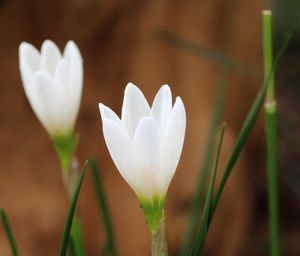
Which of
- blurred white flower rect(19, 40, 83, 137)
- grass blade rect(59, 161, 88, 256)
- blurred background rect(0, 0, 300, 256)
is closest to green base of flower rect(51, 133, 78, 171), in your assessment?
blurred white flower rect(19, 40, 83, 137)

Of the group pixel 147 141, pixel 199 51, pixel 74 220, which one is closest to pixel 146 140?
pixel 147 141

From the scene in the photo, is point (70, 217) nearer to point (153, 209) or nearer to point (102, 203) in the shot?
point (153, 209)

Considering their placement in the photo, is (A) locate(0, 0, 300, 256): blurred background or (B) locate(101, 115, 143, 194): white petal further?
(A) locate(0, 0, 300, 256): blurred background

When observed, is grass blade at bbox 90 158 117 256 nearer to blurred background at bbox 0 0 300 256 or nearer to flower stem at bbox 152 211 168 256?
flower stem at bbox 152 211 168 256

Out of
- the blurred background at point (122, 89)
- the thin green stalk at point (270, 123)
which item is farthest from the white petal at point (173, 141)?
the blurred background at point (122, 89)

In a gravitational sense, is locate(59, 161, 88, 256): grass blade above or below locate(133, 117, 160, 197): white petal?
below

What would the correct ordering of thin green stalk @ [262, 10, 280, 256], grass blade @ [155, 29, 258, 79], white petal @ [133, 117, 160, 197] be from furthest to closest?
grass blade @ [155, 29, 258, 79] < thin green stalk @ [262, 10, 280, 256] < white petal @ [133, 117, 160, 197]

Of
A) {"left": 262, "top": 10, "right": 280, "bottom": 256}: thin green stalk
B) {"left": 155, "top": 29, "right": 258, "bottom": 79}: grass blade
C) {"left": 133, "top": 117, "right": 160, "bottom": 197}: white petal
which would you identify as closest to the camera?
{"left": 133, "top": 117, "right": 160, "bottom": 197}: white petal
